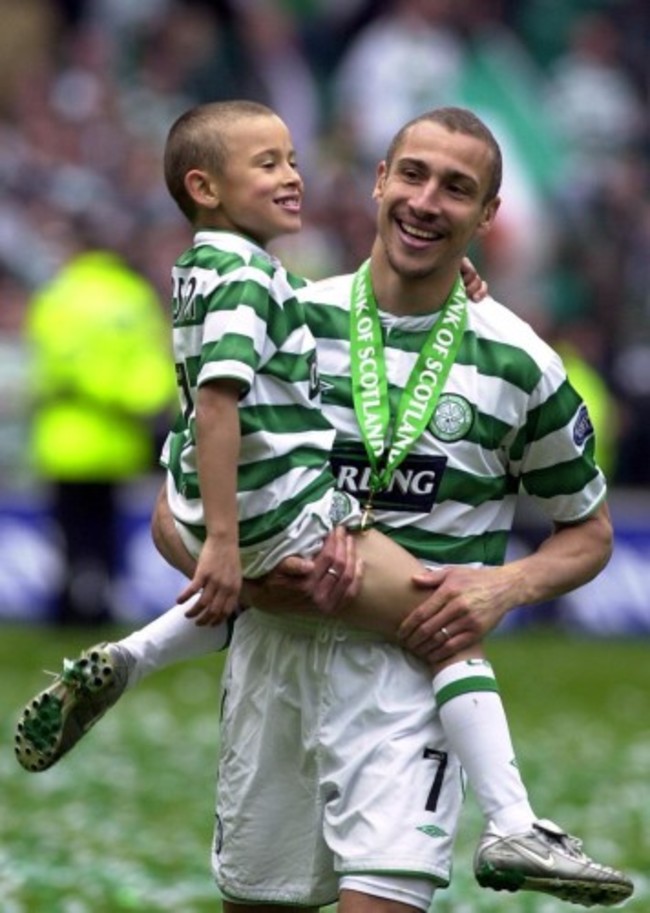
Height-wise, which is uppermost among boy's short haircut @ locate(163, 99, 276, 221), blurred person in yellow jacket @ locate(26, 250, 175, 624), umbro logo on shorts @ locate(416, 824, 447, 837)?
blurred person in yellow jacket @ locate(26, 250, 175, 624)

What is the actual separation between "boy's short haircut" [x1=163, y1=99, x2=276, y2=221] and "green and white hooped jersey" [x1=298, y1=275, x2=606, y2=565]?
42cm

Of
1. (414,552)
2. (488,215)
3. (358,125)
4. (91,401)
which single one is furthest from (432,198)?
(358,125)

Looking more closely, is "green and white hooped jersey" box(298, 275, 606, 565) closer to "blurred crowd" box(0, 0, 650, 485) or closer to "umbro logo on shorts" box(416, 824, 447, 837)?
"umbro logo on shorts" box(416, 824, 447, 837)

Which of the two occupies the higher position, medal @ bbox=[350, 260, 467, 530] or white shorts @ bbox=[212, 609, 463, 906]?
medal @ bbox=[350, 260, 467, 530]

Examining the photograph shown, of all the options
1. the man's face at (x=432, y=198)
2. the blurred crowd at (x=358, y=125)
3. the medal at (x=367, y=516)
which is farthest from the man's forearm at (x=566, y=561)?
the blurred crowd at (x=358, y=125)

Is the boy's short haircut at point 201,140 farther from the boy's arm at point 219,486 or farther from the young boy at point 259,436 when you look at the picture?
the boy's arm at point 219,486

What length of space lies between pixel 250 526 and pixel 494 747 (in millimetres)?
751

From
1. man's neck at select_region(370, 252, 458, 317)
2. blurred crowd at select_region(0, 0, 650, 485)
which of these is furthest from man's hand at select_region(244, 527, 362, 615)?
blurred crowd at select_region(0, 0, 650, 485)

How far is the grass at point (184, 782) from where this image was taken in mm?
9148

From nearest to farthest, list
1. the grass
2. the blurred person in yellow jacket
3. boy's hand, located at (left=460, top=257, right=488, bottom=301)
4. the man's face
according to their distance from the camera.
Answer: the man's face → boy's hand, located at (left=460, top=257, right=488, bottom=301) → the grass → the blurred person in yellow jacket

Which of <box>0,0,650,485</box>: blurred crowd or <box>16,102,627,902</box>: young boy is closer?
<box>16,102,627,902</box>: young boy

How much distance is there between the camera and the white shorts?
19.6 ft

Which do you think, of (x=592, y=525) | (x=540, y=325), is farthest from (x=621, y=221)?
(x=592, y=525)

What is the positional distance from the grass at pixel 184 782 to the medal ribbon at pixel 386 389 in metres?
2.93
